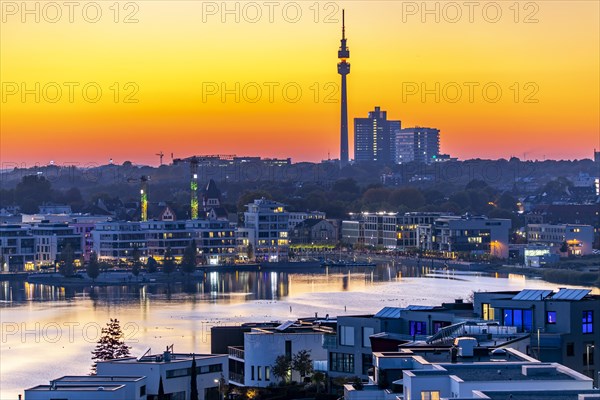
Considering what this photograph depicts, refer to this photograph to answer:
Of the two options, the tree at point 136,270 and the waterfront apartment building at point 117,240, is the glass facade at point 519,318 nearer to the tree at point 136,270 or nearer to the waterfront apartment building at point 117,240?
the tree at point 136,270

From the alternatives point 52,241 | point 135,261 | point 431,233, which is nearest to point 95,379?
point 135,261

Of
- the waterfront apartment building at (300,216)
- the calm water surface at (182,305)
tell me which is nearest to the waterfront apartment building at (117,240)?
the calm water surface at (182,305)

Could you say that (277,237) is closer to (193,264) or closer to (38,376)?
(193,264)

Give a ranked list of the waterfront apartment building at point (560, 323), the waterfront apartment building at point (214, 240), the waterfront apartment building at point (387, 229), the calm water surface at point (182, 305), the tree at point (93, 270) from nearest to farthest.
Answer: the waterfront apartment building at point (560, 323), the calm water surface at point (182, 305), the tree at point (93, 270), the waterfront apartment building at point (214, 240), the waterfront apartment building at point (387, 229)

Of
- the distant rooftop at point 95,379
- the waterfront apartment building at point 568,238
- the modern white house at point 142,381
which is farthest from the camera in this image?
the waterfront apartment building at point 568,238

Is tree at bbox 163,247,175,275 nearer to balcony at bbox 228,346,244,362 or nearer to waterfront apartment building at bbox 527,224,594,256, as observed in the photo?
waterfront apartment building at bbox 527,224,594,256
